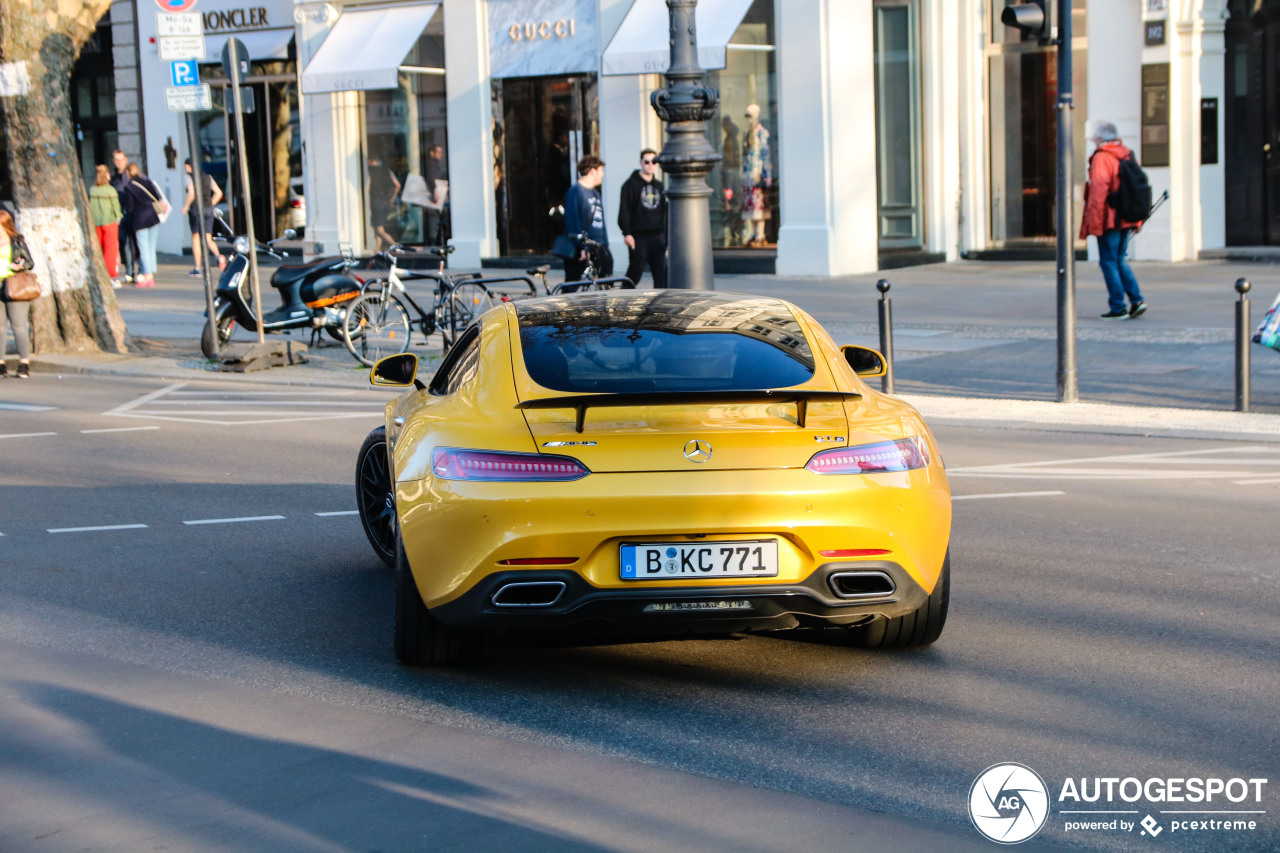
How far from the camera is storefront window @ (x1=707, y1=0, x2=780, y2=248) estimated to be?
2366cm

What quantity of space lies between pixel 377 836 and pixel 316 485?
5.60 metres

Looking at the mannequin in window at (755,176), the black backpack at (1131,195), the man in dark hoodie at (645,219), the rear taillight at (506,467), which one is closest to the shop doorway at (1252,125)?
the mannequin in window at (755,176)

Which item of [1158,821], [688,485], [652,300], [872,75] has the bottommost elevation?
[1158,821]

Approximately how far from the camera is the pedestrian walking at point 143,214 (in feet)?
84.1

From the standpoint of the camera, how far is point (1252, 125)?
2277 cm

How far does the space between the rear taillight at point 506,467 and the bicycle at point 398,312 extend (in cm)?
1032

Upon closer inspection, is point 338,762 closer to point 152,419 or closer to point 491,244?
point 152,419

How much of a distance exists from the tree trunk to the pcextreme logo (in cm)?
1443

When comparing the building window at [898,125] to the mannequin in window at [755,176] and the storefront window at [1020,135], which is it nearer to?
the storefront window at [1020,135]

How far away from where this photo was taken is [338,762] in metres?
4.79

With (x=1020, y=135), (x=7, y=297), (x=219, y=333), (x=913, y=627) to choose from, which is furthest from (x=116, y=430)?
(x=1020, y=135)

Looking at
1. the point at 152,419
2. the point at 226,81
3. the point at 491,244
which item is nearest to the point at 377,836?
the point at 152,419

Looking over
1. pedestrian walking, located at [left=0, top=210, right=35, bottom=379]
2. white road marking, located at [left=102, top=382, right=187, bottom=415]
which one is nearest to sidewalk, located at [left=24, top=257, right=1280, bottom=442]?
pedestrian walking, located at [left=0, top=210, right=35, bottom=379]

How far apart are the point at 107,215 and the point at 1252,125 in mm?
16656
